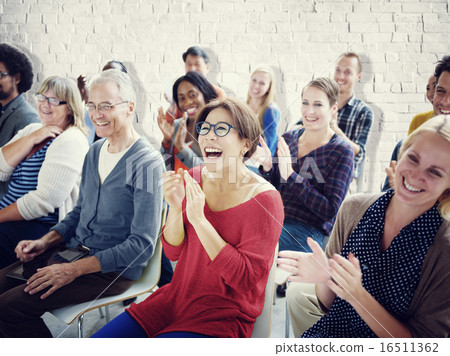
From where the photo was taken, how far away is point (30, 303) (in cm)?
154

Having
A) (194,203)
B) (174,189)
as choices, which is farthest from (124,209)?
(194,203)

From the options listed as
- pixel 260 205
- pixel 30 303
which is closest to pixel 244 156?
pixel 260 205

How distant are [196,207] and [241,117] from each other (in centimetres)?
35

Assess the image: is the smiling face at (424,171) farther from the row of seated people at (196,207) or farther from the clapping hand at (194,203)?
the clapping hand at (194,203)

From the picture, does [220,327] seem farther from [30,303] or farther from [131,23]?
[131,23]

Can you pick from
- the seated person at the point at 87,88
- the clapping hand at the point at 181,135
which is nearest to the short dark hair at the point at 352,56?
the clapping hand at the point at 181,135

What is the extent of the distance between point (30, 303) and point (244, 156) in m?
1.07

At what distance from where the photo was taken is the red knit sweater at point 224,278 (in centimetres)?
126

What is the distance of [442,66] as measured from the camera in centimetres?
137

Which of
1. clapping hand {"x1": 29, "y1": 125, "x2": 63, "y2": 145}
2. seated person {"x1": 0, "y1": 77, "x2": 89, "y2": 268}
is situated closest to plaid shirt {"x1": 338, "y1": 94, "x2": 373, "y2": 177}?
seated person {"x1": 0, "y1": 77, "x2": 89, "y2": 268}

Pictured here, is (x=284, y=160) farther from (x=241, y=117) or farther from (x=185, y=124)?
(x=185, y=124)

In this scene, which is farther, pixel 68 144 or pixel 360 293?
pixel 68 144

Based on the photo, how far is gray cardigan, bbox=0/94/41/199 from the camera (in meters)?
1.65

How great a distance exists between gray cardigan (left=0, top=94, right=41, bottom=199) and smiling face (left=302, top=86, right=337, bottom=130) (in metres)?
1.15
